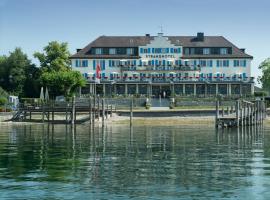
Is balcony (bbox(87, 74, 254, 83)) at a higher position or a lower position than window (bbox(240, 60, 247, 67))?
lower

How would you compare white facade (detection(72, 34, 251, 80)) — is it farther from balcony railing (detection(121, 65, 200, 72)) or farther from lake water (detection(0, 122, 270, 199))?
lake water (detection(0, 122, 270, 199))

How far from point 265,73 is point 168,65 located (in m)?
24.3

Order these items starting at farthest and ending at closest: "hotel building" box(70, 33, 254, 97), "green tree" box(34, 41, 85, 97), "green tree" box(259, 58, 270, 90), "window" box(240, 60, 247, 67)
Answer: "green tree" box(259, 58, 270, 90) → "window" box(240, 60, 247, 67) → "hotel building" box(70, 33, 254, 97) → "green tree" box(34, 41, 85, 97)

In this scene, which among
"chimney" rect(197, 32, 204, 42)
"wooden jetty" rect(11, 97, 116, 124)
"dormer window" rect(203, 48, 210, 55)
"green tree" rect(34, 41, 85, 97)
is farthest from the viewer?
"chimney" rect(197, 32, 204, 42)

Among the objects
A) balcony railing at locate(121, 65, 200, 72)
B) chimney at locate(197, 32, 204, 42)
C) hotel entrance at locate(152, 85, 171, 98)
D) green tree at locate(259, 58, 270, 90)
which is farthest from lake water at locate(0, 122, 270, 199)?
green tree at locate(259, 58, 270, 90)

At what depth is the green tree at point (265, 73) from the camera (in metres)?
127

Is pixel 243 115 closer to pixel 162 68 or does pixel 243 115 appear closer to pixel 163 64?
pixel 162 68

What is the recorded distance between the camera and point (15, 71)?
4486 inches

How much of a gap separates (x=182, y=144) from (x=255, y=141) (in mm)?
6814

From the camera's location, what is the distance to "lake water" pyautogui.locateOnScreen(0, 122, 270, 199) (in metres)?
20.9

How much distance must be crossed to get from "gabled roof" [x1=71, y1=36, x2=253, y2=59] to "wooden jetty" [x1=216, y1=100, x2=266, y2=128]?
41.6 m

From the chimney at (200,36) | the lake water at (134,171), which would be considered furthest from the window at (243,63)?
the lake water at (134,171)

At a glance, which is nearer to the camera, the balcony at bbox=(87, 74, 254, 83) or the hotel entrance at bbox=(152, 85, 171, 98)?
the balcony at bbox=(87, 74, 254, 83)

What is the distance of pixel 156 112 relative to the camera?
81188 mm
